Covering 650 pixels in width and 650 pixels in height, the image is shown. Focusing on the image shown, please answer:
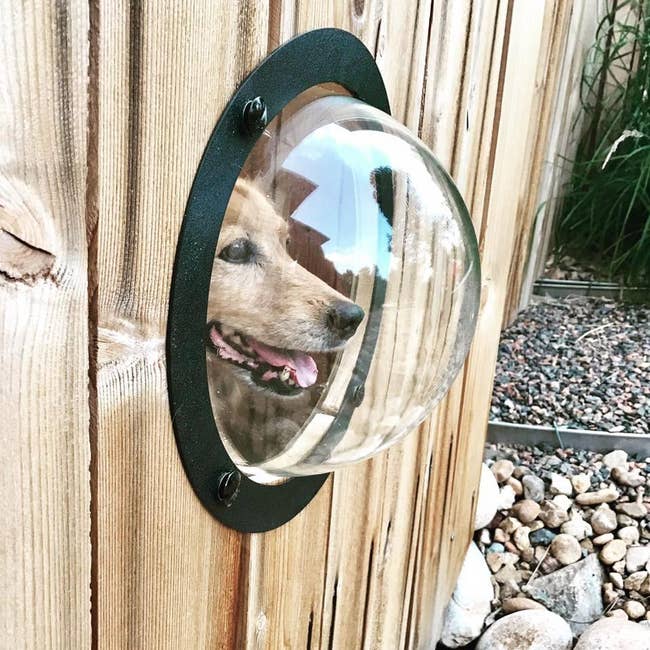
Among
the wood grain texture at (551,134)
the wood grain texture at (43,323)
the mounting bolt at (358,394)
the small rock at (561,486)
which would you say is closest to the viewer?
the wood grain texture at (43,323)

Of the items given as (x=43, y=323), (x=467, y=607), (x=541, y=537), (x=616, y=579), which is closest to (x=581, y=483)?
(x=541, y=537)

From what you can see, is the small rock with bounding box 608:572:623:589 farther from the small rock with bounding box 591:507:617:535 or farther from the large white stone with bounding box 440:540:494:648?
the large white stone with bounding box 440:540:494:648

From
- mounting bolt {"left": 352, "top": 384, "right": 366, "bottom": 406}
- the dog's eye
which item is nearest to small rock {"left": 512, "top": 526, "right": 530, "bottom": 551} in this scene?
mounting bolt {"left": 352, "top": 384, "right": 366, "bottom": 406}

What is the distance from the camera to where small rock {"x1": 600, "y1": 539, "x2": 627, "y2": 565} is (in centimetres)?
261

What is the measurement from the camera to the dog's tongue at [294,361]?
0.78 meters

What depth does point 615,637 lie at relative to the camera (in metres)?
2.10

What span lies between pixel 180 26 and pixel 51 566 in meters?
0.39

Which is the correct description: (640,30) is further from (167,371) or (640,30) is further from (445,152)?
(167,371)

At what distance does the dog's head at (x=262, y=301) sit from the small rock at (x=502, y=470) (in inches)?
86.9

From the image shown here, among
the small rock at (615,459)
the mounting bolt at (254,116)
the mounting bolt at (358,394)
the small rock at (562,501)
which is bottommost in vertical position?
the small rock at (562,501)

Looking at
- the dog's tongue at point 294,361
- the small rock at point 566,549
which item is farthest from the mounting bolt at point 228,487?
the small rock at point 566,549

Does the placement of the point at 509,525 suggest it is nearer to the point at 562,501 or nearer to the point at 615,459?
the point at 562,501

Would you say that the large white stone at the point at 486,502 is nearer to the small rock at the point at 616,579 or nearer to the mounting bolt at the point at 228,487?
the small rock at the point at 616,579

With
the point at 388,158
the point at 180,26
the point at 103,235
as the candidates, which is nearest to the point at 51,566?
the point at 103,235
